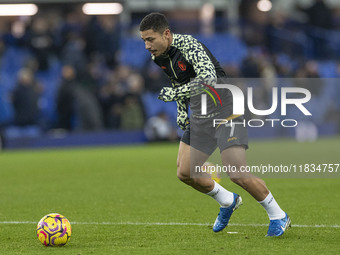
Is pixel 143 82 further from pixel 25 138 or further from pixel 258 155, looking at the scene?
pixel 258 155

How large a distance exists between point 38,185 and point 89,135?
10364 millimetres

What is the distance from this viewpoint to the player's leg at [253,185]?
7302mm

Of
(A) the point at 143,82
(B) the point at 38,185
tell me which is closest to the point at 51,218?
(B) the point at 38,185

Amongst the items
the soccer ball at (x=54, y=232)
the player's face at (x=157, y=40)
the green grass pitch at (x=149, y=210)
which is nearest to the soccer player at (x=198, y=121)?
the player's face at (x=157, y=40)

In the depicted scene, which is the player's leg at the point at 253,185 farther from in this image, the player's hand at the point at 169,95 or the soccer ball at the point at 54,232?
the soccer ball at the point at 54,232

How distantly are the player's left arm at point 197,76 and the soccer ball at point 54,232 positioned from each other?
4.84 feet

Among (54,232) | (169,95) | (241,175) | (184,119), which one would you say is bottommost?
(54,232)

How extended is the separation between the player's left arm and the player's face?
25 centimetres

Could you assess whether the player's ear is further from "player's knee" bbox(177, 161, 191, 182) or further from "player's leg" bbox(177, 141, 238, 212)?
"player's knee" bbox(177, 161, 191, 182)

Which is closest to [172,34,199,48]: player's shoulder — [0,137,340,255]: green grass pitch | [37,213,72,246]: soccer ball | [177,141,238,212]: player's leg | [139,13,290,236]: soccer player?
[139,13,290,236]: soccer player

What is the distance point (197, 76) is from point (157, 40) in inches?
22.2

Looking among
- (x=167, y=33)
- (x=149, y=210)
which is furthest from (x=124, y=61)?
(x=167, y=33)

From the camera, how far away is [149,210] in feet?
32.3

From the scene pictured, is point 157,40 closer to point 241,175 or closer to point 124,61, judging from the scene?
point 241,175
